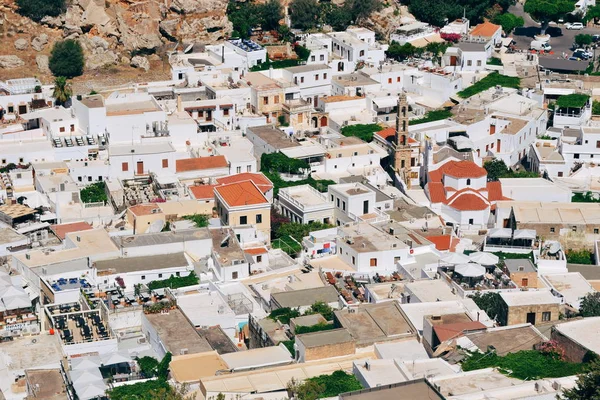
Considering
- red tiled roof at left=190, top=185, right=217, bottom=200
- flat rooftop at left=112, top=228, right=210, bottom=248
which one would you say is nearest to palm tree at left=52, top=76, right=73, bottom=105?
red tiled roof at left=190, top=185, right=217, bottom=200

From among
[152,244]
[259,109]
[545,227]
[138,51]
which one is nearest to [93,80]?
[138,51]

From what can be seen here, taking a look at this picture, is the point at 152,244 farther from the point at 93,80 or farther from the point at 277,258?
the point at 93,80

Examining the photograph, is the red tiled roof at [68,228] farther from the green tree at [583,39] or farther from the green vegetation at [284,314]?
the green tree at [583,39]

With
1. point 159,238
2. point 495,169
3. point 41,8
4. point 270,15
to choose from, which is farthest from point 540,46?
point 159,238

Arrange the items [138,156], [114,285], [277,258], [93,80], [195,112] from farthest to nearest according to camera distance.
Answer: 1. [93,80]
2. [195,112]
3. [138,156]
4. [277,258]
5. [114,285]

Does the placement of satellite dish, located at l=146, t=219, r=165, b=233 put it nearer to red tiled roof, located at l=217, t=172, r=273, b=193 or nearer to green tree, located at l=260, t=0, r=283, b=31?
red tiled roof, located at l=217, t=172, r=273, b=193

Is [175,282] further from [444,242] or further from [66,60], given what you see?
[66,60]

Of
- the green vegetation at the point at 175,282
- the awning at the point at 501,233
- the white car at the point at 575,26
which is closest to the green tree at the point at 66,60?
the green vegetation at the point at 175,282
